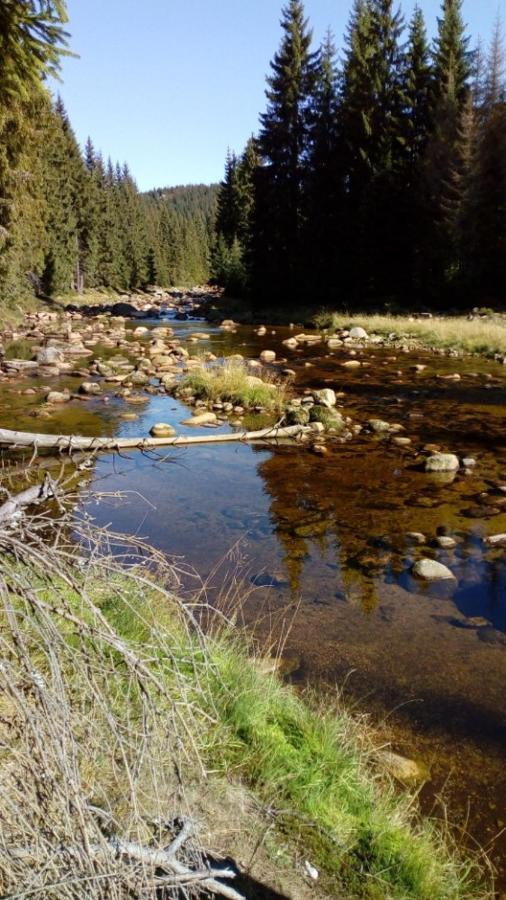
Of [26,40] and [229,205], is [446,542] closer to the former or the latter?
[26,40]

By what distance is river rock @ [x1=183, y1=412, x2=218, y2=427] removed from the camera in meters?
13.0

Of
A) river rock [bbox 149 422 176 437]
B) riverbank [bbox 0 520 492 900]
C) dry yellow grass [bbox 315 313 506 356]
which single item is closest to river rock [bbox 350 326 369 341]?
dry yellow grass [bbox 315 313 506 356]

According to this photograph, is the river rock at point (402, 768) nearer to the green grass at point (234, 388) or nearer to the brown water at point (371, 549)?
the brown water at point (371, 549)

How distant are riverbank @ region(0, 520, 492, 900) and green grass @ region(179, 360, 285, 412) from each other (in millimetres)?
10656

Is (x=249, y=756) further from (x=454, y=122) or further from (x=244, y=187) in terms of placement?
(x=244, y=187)

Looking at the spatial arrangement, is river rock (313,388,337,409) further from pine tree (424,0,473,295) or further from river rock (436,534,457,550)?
pine tree (424,0,473,295)

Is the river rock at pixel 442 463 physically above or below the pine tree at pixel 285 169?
below

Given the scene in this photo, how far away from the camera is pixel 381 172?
107 feet

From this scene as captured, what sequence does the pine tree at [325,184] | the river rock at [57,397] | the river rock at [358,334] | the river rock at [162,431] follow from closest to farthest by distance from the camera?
the river rock at [162,431] < the river rock at [57,397] < the river rock at [358,334] < the pine tree at [325,184]

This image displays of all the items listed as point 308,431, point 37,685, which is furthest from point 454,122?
point 37,685

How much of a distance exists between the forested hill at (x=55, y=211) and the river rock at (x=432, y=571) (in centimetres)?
769

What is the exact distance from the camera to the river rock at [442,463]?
33.7ft

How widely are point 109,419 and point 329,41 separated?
35059mm

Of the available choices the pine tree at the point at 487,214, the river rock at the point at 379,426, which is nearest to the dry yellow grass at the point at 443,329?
the pine tree at the point at 487,214
